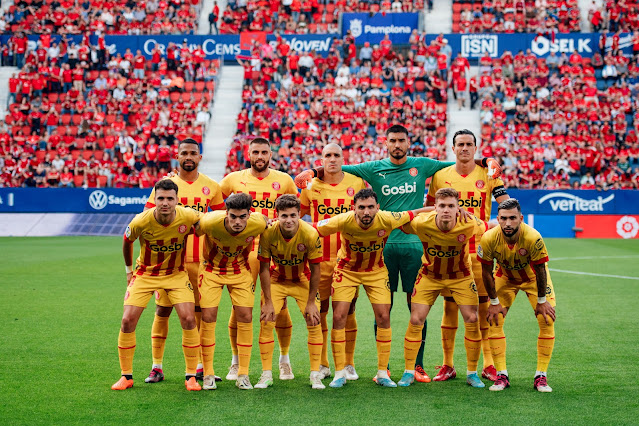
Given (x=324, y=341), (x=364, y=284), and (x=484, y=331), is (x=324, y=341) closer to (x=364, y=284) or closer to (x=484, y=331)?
(x=364, y=284)

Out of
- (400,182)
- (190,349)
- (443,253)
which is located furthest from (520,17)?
(190,349)

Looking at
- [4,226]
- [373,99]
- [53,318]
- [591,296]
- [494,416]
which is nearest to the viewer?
[494,416]

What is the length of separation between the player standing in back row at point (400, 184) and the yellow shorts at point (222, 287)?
122 centimetres

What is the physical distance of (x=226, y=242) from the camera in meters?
7.00

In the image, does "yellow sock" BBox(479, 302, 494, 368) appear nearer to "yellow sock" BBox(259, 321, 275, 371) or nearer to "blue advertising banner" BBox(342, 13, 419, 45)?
"yellow sock" BBox(259, 321, 275, 371)

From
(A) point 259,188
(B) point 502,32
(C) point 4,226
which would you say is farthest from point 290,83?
(A) point 259,188

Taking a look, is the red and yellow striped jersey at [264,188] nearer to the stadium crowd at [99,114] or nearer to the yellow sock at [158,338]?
the yellow sock at [158,338]

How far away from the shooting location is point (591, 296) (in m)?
12.5

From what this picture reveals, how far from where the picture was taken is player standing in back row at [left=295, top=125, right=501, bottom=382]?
7715 mm

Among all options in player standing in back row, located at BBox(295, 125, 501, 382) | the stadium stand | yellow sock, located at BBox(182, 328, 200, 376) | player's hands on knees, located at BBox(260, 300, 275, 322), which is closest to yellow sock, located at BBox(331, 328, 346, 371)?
player's hands on knees, located at BBox(260, 300, 275, 322)

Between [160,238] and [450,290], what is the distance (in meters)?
2.86

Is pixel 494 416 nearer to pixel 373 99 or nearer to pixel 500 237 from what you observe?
pixel 500 237

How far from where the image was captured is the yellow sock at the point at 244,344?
693cm

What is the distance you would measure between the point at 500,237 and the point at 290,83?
2338cm
